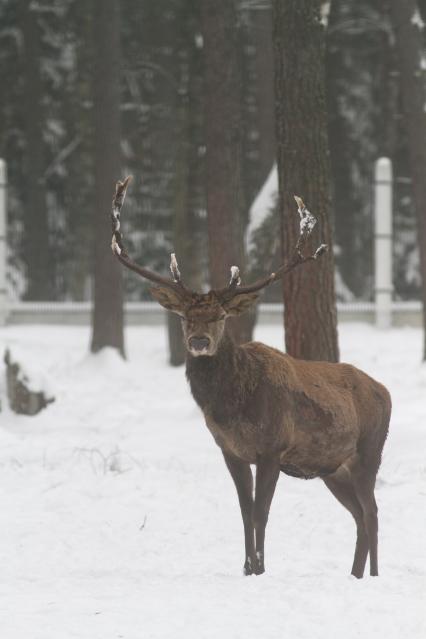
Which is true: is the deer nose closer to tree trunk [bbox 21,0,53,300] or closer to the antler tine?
the antler tine

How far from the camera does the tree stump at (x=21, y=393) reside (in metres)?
14.1

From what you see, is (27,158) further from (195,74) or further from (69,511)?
(69,511)

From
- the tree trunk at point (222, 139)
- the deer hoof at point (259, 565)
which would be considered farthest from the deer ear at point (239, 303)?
the tree trunk at point (222, 139)

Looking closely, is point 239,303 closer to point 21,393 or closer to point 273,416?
point 273,416

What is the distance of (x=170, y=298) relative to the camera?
7.20 meters

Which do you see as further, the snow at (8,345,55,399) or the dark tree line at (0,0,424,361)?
the dark tree line at (0,0,424,361)

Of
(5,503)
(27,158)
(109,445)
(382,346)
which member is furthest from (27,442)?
(27,158)

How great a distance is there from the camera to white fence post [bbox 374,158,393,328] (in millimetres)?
23172

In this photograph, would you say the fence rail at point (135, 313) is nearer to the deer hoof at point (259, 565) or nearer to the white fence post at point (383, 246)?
the white fence post at point (383, 246)

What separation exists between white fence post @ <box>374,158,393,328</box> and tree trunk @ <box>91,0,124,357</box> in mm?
5947

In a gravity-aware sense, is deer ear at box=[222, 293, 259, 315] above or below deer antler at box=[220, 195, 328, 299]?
below

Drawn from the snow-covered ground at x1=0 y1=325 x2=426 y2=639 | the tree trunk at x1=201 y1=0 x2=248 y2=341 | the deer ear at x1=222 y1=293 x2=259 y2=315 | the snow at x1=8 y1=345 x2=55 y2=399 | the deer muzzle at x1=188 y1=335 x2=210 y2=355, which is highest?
the tree trunk at x1=201 y1=0 x2=248 y2=341

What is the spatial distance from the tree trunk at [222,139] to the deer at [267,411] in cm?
556

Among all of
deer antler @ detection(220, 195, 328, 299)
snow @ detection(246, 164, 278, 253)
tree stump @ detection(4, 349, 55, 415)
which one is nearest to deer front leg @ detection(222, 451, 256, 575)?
deer antler @ detection(220, 195, 328, 299)
